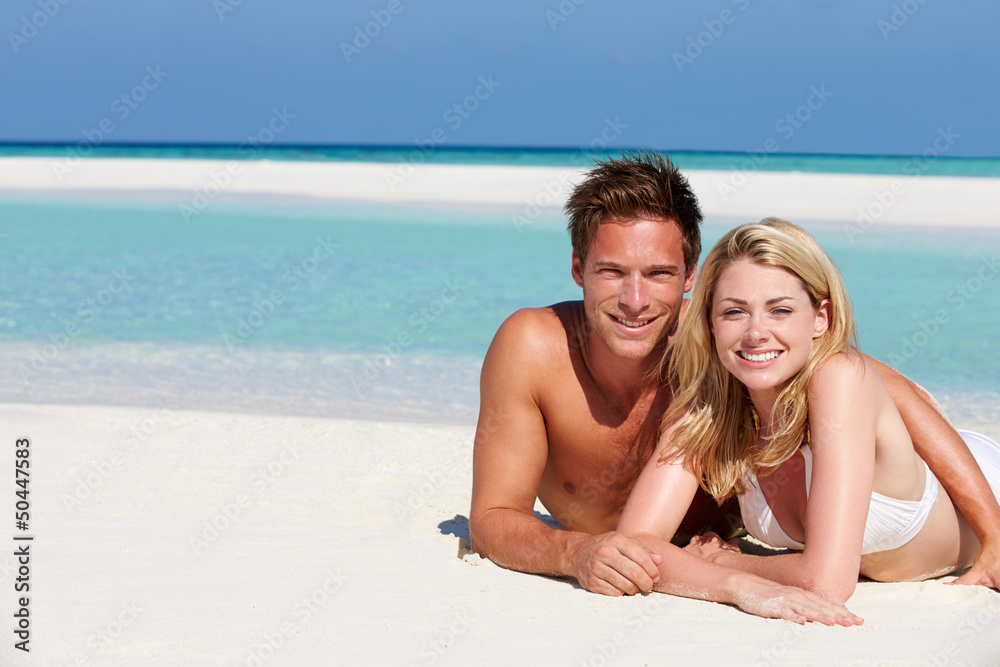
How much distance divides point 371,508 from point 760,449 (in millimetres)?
2011

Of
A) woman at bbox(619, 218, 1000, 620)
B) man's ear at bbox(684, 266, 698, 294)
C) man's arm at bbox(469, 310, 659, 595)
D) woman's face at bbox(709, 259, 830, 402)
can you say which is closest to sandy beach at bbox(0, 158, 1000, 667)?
man's arm at bbox(469, 310, 659, 595)

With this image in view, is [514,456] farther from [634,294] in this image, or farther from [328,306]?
[328,306]

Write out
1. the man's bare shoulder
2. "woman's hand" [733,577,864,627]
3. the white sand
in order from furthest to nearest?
the man's bare shoulder < "woman's hand" [733,577,864,627] < the white sand

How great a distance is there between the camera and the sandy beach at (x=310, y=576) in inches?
110

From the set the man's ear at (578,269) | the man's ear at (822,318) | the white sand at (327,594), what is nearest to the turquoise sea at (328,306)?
the white sand at (327,594)

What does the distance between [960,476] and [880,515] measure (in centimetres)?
42

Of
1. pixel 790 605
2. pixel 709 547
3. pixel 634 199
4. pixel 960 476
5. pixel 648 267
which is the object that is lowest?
pixel 790 605

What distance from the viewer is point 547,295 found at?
11805 millimetres

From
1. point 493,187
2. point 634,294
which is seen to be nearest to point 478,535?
point 634,294

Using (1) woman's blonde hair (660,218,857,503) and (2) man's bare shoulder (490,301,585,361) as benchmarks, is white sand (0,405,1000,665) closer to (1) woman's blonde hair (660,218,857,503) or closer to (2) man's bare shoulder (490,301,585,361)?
(1) woman's blonde hair (660,218,857,503)

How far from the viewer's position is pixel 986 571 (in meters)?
3.43

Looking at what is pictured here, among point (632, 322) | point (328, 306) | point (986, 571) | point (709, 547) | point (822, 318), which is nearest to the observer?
point (822, 318)

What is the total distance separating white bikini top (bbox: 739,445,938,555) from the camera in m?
3.32

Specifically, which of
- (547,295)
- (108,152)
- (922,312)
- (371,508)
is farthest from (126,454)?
(108,152)
